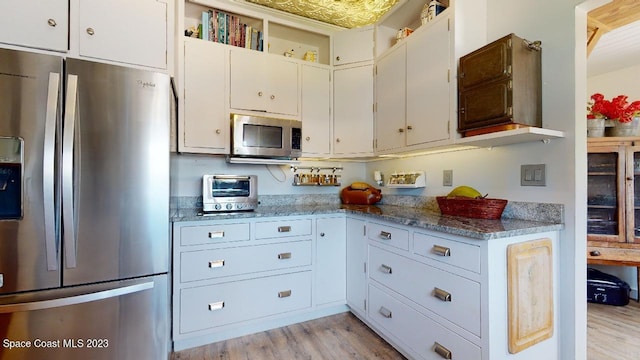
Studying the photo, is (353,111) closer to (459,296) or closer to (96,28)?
(459,296)

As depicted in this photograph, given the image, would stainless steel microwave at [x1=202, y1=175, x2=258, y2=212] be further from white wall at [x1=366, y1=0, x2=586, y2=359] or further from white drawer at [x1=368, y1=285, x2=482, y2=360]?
white wall at [x1=366, y1=0, x2=586, y2=359]

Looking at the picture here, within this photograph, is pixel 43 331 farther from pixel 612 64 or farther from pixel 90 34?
pixel 612 64

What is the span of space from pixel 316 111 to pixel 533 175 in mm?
1724

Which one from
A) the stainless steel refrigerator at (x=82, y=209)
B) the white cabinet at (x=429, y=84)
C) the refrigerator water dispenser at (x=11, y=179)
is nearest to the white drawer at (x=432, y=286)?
the white cabinet at (x=429, y=84)

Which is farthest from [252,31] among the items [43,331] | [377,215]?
[43,331]

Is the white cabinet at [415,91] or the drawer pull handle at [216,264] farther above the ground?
the white cabinet at [415,91]

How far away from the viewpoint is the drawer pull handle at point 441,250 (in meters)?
1.45

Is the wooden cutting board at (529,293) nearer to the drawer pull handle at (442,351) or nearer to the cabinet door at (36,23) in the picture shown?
the drawer pull handle at (442,351)

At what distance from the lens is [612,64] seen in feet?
9.78

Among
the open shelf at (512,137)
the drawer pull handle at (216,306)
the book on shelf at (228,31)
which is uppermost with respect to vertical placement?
the book on shelf at (228,31)

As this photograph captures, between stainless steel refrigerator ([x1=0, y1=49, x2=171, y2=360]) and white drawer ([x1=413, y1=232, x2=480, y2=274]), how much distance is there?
143 centimetres

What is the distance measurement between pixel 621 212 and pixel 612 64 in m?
1.71

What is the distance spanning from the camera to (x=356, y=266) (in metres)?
2.26

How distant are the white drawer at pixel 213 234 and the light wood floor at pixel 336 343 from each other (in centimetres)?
73
